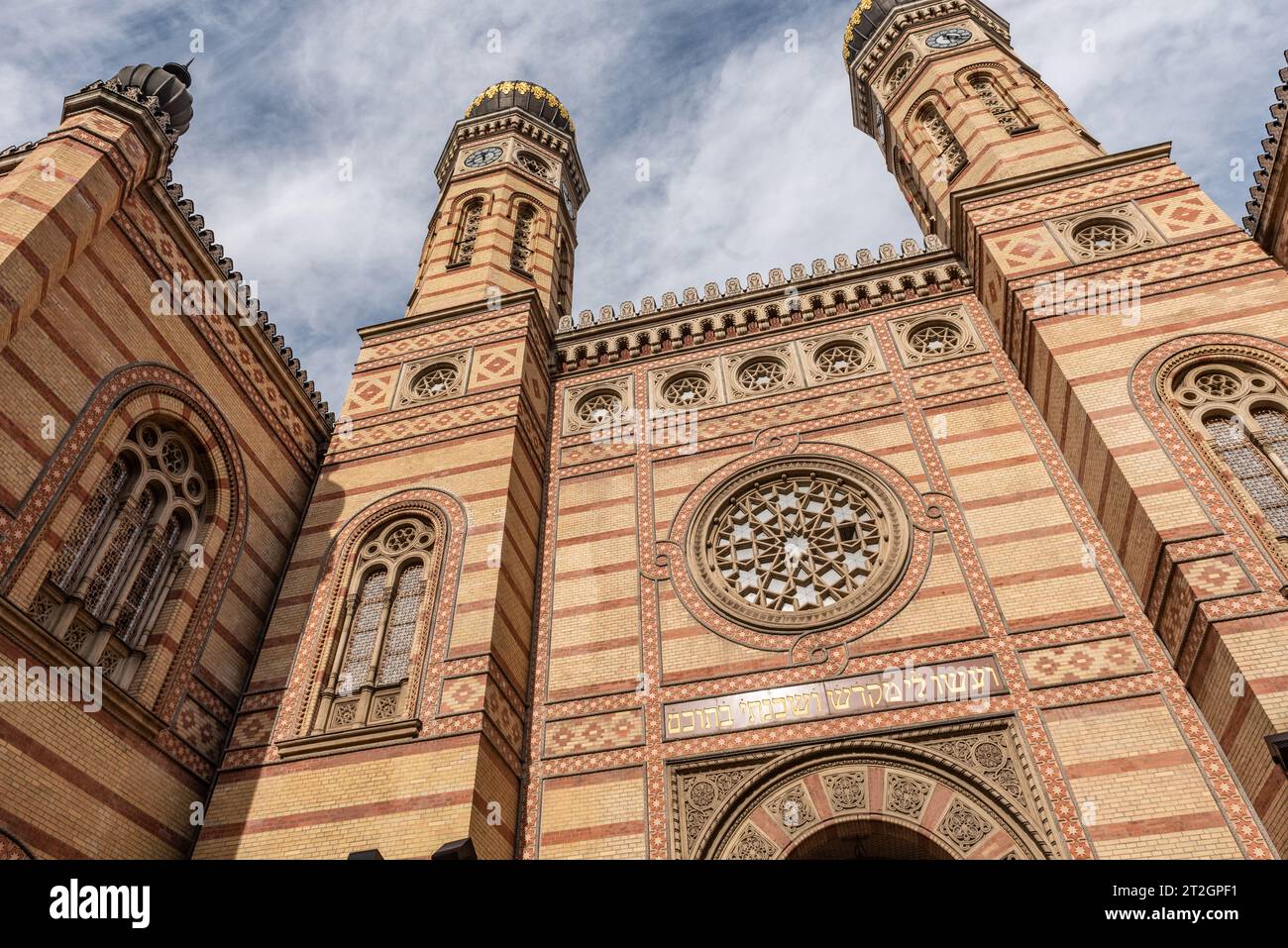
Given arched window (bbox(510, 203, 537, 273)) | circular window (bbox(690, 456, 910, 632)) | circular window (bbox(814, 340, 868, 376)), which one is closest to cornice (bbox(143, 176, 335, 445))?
arched window (bbox(510, 203, 537, 273))

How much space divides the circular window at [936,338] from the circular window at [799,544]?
2289mm

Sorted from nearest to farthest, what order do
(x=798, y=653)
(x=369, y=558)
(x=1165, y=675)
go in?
(x=1165, y=675) < (x=798, y=653) < (x=369, y=558)

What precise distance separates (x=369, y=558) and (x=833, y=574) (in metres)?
5.17

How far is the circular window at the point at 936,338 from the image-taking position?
436 inches

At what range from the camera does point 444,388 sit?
39.1ft

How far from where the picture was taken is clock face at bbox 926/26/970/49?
1591 cm

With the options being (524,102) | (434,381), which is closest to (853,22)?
(524,102)

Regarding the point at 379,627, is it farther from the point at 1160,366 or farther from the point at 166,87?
the point at 1160,366

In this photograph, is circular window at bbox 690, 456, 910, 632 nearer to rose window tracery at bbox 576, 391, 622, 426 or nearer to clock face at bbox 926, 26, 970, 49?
rose window tracery at bbox 576, 391, 622, 426

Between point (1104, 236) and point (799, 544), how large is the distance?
5533mm

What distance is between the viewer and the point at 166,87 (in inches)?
380

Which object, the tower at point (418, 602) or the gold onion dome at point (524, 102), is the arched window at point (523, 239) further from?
the gold onion dome at point (524, 102)
